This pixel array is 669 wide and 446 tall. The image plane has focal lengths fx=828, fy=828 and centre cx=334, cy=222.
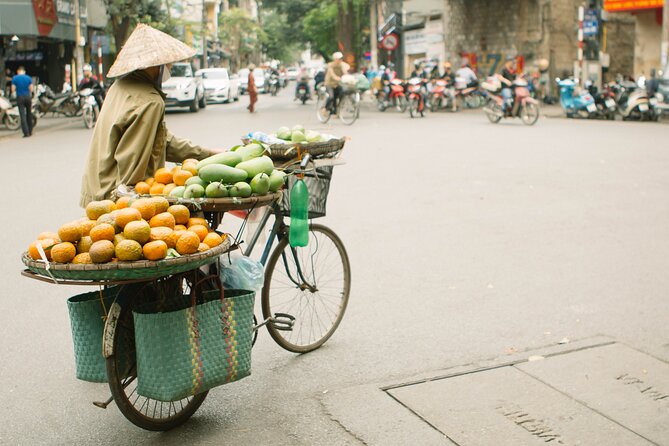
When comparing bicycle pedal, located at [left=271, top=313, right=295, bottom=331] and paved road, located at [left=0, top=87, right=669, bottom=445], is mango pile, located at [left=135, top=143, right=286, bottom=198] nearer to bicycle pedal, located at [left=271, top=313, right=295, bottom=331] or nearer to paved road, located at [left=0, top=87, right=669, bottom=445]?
bicycle pedal, located at [left=271, top=313, right=295, bottom=331]

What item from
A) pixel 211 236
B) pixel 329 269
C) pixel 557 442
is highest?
pixel 211 236

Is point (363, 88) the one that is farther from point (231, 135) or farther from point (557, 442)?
point (557, 442)

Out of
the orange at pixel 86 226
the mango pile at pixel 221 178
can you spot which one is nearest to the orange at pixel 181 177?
the mango pile at pixel 221 178

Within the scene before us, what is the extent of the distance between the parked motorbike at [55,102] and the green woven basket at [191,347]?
79.4 feet

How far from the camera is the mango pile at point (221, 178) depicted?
3.72 meters

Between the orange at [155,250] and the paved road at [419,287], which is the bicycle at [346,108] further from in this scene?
the orange at [155,250]

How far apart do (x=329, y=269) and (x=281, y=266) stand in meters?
0.42

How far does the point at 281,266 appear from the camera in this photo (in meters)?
4.65

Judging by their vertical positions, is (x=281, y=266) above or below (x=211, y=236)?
below

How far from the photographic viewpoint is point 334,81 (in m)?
21.9

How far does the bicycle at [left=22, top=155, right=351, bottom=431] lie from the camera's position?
3.50 meters

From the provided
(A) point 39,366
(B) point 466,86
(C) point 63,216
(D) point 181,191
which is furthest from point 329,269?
(B) point 466,86

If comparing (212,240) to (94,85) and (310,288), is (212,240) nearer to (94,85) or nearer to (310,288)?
(310,288)

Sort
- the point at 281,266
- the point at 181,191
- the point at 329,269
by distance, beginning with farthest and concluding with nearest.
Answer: the point at 329,269
the point at 281,266
the point at 181,191
